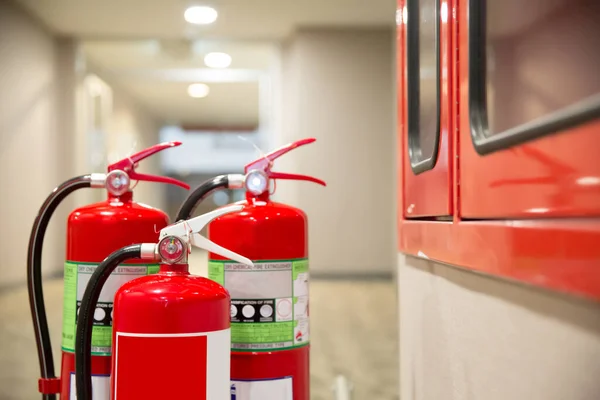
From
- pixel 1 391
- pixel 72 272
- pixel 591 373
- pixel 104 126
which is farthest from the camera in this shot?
pixel 104 126

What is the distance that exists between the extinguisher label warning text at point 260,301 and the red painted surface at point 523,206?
263 millimetres

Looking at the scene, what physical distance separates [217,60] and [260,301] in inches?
205

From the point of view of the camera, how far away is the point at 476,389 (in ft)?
2.60

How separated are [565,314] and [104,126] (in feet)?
20.9

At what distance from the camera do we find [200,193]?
1.10 metres

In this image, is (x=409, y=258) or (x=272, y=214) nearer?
(x=272, y=214)

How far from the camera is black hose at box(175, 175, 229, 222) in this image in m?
1.10

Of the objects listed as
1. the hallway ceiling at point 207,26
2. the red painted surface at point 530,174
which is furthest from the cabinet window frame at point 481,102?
the hallway ceiling at point 207,26

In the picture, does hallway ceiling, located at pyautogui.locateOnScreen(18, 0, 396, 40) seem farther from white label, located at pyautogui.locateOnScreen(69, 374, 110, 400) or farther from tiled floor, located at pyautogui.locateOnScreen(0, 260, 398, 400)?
white label, located at pyautogui.locateOnScreen(69, 374, 110, 400)

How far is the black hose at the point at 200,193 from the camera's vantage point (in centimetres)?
110

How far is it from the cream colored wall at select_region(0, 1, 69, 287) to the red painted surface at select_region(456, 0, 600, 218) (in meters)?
4.05

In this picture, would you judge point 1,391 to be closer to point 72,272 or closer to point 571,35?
point 72,272

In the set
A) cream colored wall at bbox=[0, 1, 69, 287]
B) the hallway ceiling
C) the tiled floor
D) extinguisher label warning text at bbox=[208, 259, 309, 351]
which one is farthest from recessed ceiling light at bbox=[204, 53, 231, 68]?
extinguisher label warning text at bbox=[208, 259, 309, 351]

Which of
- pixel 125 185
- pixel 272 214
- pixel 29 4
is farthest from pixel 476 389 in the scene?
pixel 29 4
